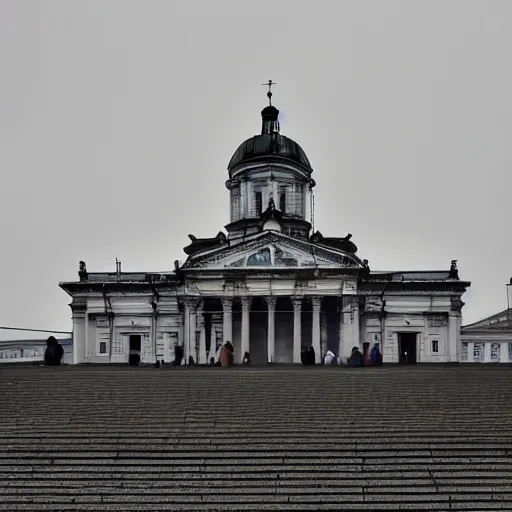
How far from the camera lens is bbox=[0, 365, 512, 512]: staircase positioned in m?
16.8

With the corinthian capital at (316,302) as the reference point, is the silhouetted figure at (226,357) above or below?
below

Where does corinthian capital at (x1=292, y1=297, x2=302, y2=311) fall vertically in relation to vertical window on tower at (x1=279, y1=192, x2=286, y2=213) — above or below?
below

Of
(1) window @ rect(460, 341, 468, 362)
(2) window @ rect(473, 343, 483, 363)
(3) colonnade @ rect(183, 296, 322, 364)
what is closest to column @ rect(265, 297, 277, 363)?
(3) colonnade @ rect(183, 296, 322, 364)

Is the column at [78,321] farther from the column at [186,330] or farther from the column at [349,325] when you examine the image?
the column at [349,325]

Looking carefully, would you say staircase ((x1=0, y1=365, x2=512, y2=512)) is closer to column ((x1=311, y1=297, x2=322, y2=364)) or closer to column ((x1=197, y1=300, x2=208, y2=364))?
column ((x1=311, y1=297, x2=322, y2=364))

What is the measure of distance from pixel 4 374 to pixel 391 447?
13765 millimetres

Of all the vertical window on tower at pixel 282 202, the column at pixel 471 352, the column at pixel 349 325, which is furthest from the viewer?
the column at pixel 471 352

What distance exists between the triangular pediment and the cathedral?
53mm

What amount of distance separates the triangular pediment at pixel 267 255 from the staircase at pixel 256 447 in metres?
24.8

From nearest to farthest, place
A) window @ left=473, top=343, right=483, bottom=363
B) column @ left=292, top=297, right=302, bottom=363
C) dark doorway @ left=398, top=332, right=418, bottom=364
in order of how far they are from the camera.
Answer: column @ left=292, top=297, right=302, bottom=363 < dark doorway @ left=398, top=332, right=418, bottom=364 < window @ left=473, top=343, right=483, bottom=363

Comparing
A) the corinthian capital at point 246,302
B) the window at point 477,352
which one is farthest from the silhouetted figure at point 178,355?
the window at point 477,352

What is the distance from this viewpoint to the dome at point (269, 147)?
187 feet

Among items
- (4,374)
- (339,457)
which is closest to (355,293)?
(4,374)

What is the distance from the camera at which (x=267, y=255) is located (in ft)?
164
